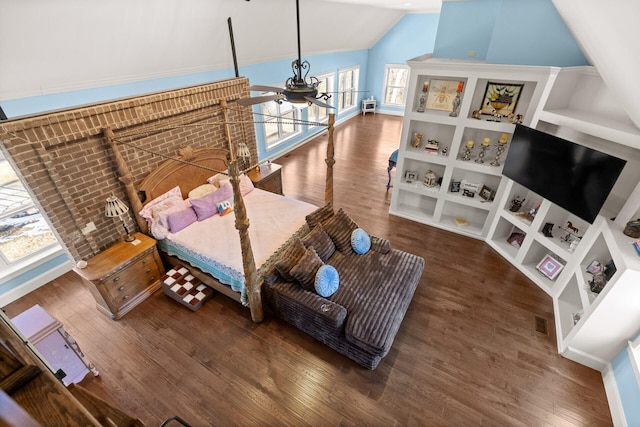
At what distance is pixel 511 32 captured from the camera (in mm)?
3500

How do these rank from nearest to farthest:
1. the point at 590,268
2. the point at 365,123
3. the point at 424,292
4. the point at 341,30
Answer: the point at 590,268
the point at 424,292
the point at 341,30
the point at 365,123

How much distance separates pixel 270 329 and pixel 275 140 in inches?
198

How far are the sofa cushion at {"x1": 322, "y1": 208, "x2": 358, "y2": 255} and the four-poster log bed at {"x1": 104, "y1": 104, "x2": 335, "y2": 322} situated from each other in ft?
1.06

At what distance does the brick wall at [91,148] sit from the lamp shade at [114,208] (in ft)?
0.75

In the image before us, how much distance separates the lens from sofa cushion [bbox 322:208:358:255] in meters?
3.64

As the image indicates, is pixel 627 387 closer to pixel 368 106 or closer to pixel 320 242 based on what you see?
pixel 320 242

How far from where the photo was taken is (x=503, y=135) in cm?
396

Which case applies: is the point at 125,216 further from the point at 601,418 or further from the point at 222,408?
the point at 601,418

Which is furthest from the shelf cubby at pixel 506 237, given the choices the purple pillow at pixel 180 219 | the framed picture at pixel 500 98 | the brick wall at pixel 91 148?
the purple pillow at pixel 180 219

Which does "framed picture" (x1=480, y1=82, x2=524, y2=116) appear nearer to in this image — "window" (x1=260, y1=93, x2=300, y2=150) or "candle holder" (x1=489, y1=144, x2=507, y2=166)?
"candle holder" (x1=489, y1=144, x2=507, y2=166)

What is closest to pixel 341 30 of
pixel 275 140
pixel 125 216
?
pixel 275 140

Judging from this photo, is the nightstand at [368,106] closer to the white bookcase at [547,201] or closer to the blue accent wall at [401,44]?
the blue accent wall at [401,44]

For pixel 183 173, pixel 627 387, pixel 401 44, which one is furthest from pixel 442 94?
pixel 401 44

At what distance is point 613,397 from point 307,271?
2.93m
